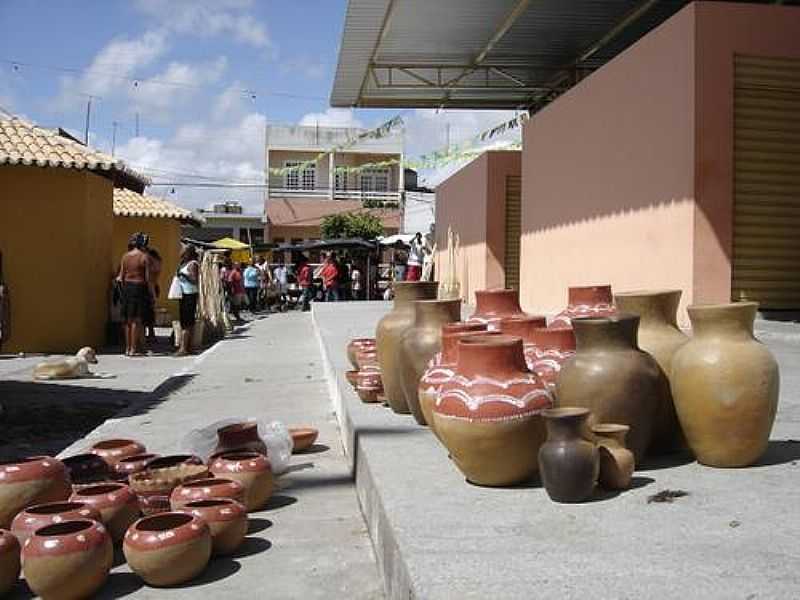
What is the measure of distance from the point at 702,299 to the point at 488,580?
6.18 m

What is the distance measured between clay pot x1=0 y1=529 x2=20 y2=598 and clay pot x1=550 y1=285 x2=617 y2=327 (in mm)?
2253

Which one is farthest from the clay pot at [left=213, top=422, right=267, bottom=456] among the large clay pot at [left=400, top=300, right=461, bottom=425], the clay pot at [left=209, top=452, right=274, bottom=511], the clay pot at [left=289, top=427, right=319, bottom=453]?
the large clay pot at [left=400, top=300, right=461, bottom=425]

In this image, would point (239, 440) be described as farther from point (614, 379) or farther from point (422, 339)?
point (614, 379)

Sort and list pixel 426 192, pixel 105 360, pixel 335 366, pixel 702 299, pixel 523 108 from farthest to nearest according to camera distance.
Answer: pixel 426 192 → pixel 523 108 → pixel 105 360 → pixel 702 299 → pixel 335 366

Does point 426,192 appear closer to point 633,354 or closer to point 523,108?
point 523,108

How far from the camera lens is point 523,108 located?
58.3ft

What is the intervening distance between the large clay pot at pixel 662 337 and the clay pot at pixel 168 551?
1731 millimetres

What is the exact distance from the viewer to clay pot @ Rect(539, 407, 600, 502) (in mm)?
2730

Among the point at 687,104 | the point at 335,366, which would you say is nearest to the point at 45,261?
A: the point at 335,366

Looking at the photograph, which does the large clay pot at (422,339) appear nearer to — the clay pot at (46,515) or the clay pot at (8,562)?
the clay pot at (46,515)

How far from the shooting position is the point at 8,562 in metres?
2.88

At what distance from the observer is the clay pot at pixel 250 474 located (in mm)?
3742

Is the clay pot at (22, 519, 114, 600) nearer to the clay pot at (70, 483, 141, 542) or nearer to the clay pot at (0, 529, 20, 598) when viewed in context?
the clay pot at (0, 529, 20, 598)

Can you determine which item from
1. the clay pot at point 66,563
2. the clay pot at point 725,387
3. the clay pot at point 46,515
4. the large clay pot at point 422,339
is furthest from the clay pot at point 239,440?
the clay pot at point 725,387
